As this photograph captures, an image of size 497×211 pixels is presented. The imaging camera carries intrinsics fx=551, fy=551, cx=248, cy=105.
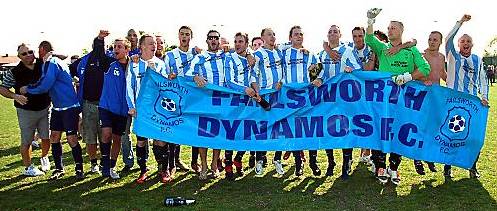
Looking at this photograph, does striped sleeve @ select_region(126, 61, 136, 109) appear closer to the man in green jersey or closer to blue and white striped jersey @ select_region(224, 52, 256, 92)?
blue and white striped jersey @ select_region(224, 52, 256, 92)

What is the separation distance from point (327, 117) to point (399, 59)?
1.19 meters

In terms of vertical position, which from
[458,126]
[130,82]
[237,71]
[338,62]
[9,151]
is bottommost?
[9,151]

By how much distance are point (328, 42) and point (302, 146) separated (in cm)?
145

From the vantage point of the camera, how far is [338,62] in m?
7.45

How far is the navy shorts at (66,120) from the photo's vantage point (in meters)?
7.75

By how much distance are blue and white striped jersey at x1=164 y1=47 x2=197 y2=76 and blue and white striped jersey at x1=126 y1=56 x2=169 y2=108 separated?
0.15m

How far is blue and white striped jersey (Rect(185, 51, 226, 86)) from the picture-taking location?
24.3ft

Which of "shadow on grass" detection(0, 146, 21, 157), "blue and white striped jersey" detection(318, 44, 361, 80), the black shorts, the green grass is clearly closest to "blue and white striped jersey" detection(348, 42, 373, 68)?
"blue and white striped jersey" detection(318, 44, 361, 80)

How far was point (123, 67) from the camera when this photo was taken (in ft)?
25.0

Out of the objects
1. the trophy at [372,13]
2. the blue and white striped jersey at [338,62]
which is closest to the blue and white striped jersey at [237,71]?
the blue and white striped jersey at [338,62]

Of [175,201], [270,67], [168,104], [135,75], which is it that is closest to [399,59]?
[270,67]

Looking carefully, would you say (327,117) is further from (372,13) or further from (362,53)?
(372,13)

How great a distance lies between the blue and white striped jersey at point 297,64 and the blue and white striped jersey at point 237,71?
0.49m

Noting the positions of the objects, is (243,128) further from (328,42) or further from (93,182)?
(93,182)
